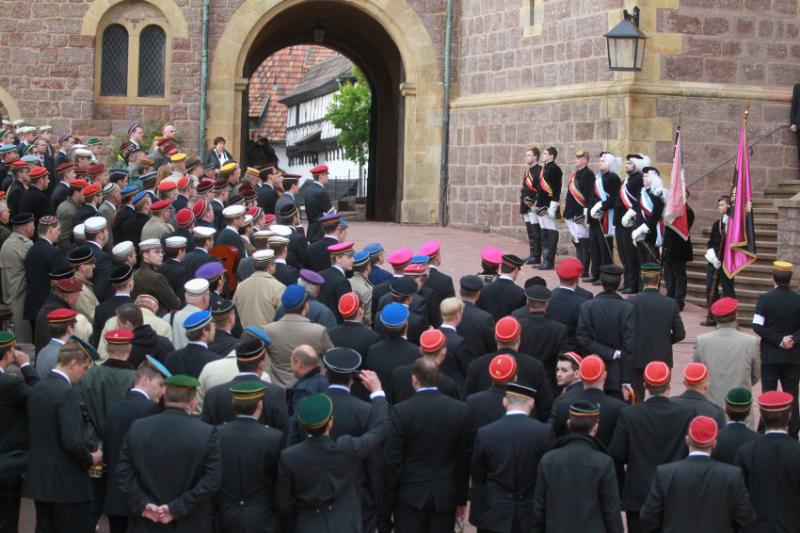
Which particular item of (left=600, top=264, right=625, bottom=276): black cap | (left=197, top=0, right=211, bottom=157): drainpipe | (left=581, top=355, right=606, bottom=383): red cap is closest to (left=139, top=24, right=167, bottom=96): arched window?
(left=197, top=0, right=211, bottom=157): drainpipe

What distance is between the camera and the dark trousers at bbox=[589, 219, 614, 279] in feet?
61.8

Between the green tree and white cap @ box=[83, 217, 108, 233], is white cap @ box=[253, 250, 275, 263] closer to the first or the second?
white cap @ box=[83, 217, 108, 233]

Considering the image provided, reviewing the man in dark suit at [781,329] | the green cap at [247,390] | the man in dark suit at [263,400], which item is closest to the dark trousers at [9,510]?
the man in dark suit at [263,400]

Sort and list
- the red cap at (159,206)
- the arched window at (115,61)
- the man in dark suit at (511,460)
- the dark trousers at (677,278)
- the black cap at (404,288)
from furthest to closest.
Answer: the arched window at (115,61) → the dark trousers at (677,278) → the red cap at (159,206) → the black cap at (404,288) → the man in dark suit at (511,460)

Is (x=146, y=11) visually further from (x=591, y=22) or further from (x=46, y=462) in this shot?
(x=46, y=462)

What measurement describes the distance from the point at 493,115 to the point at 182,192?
8.84 metres

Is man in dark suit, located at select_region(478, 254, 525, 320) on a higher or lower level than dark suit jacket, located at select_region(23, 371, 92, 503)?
higher

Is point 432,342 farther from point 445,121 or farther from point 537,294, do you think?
point 445,121

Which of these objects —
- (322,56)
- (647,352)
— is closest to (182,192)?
(647,352)

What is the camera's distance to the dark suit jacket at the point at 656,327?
11516 mm

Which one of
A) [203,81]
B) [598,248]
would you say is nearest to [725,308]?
[598,248]

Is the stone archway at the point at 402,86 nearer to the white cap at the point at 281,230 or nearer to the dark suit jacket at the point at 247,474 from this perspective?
the white cap at the point at 281,230

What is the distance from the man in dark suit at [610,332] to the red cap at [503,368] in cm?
252

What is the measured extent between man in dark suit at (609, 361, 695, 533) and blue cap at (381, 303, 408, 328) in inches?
65.2
